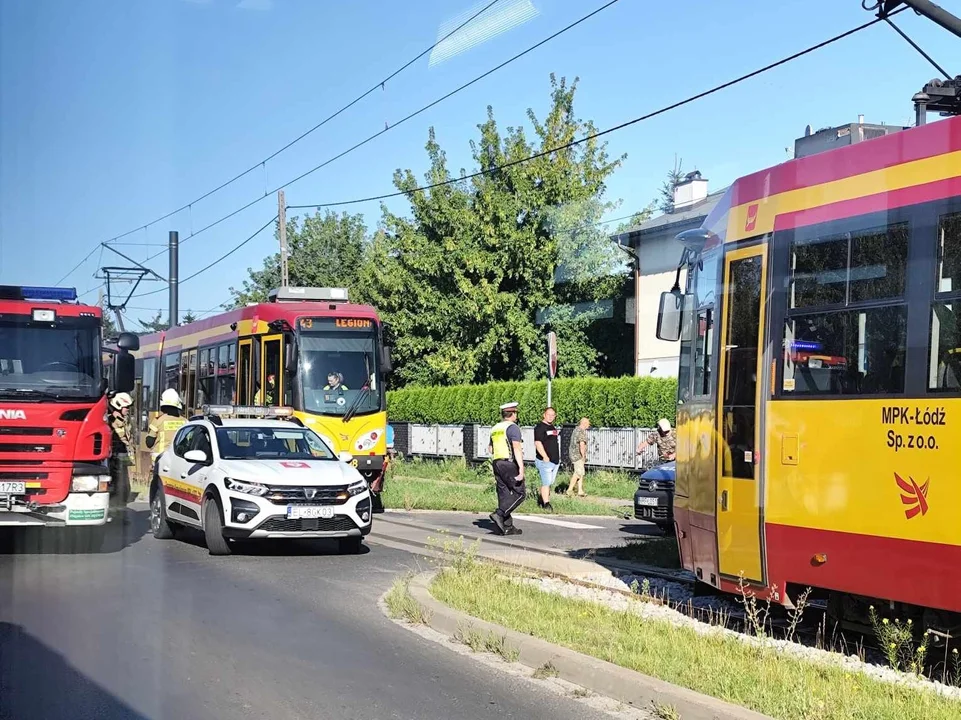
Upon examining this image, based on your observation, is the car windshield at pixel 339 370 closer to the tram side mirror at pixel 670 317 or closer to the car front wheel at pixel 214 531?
the car front wheel at pixel 214 531

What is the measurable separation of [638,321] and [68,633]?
31736mm

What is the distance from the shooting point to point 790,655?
25.4ft

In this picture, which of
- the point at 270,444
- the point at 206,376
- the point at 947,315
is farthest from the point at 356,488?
the point at 206,376

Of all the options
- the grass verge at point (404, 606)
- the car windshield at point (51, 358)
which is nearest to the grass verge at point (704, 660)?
the grass verge at point (404, 606)

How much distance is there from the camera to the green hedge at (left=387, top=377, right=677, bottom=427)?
92.9ft

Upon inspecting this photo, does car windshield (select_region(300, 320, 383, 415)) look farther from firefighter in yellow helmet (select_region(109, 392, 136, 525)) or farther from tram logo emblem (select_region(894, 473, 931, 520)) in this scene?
tram logo emblem (select_region(894, 473, 931, 520))

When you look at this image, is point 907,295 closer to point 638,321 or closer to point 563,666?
point 563,666

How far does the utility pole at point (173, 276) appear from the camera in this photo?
39469mm

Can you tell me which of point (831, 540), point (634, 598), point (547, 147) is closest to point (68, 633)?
point (634, 598)

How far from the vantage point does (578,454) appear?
2366 centimetres

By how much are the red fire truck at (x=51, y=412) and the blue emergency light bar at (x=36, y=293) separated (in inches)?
0.5

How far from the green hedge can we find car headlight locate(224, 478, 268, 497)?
37.4 feet

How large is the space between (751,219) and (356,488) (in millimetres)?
6301

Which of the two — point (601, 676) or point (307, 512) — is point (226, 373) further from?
point (601, 676)
